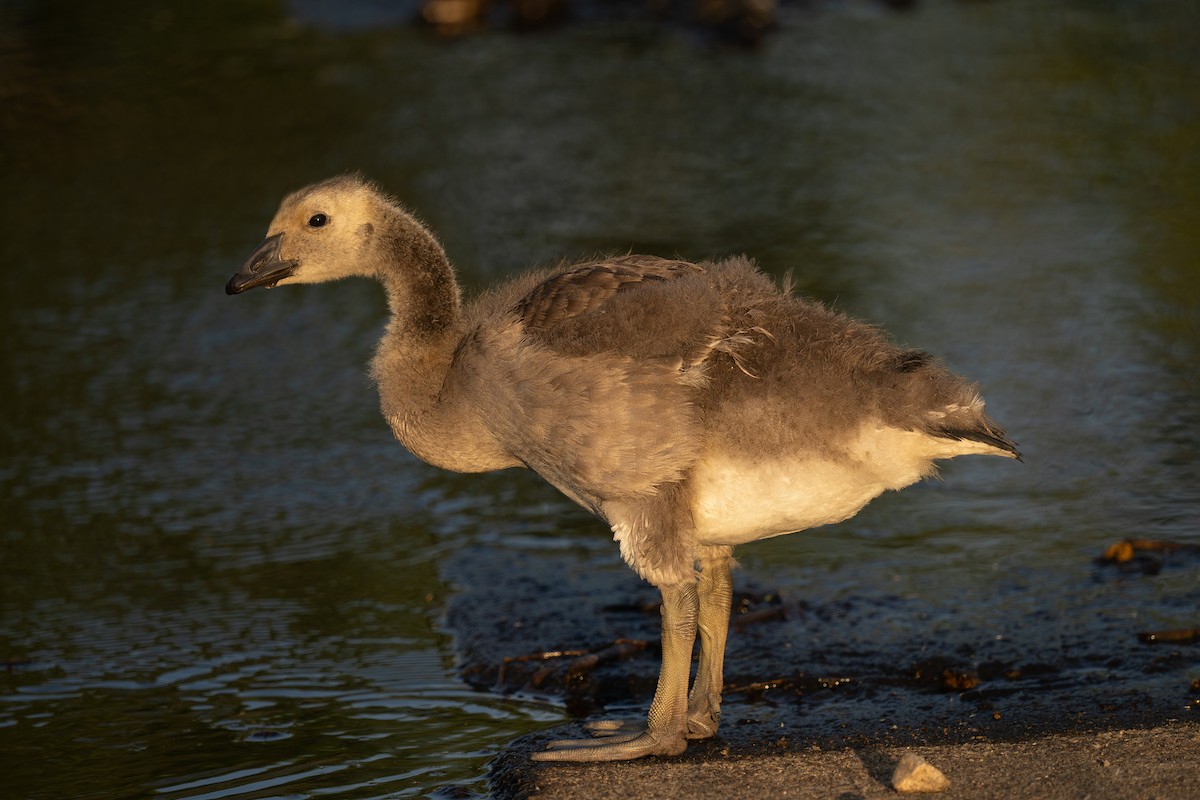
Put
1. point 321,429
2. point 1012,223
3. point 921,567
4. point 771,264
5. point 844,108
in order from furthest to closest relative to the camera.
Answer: point 844,108, point 1012,223, point 771,264, point 321,429, point 921,567

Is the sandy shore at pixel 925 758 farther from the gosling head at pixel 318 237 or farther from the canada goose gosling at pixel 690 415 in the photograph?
the gosling head at pixel 318 237

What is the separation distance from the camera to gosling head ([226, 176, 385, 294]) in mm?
6387

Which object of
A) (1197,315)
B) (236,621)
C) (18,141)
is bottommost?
(236,621)

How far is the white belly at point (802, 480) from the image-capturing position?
5.48 meters

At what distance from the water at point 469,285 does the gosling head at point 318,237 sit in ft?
5.38

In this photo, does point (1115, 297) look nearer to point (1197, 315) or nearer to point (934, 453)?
point (1197, 315)

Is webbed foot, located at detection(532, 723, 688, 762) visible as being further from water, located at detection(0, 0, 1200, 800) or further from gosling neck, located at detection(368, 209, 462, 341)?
gosling neck, located at detection(368, 209, 462, 341)

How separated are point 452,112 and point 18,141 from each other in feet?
13.5

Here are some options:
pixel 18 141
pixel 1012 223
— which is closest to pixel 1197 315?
pixel 1012 223

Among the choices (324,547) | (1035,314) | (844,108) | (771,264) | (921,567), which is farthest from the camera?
(844,108)

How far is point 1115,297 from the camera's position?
1000 cm

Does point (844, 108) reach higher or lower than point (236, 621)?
higher

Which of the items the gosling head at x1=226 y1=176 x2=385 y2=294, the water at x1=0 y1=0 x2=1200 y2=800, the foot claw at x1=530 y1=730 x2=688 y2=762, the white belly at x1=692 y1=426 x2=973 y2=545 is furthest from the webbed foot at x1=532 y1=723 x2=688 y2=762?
the gosling head at x1=226 y1=176 x2=385 y2=294

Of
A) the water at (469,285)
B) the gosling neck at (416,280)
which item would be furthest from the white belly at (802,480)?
the gosling neck at (416,280)
